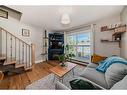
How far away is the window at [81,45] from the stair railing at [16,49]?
6.52 ft

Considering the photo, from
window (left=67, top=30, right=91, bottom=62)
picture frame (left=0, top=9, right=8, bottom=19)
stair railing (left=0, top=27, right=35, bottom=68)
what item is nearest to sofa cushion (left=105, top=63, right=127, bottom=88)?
window (left=67, top=30, right=91, bottom=62)

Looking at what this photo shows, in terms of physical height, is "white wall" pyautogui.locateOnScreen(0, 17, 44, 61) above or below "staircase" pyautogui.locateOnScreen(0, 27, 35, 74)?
above

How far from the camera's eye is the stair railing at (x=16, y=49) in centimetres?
408

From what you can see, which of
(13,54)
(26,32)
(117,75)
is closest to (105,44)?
(117,75)

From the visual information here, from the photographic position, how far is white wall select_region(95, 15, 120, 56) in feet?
11.2

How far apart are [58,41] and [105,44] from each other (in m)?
3.12

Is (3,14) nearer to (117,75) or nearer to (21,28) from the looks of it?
(21,28)

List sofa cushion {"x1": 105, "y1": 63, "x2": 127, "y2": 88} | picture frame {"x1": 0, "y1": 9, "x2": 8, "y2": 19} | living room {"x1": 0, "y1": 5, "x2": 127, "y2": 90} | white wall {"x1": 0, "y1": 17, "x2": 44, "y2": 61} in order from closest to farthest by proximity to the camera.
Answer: sofa cushion {"x1": 105, "y1": 63, "x2": 127, "y2": 88}
living room {"x1": 0, "y1": 5, "x2": 127, "y2": 90}
picture frame {"x1": 0, "y1": 9, "x2": 8, "y2": 19}
white wall {"x1": 0, "y1": 17, "x2": 44, "y2": 61}

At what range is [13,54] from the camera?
14.4 ft

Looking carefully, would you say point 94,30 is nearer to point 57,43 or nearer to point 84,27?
point 84,27

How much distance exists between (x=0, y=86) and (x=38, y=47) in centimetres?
317

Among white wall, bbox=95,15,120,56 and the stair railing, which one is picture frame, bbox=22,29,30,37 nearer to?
the stair railing
